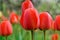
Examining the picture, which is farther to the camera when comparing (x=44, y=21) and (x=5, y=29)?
(x=5, y=29)

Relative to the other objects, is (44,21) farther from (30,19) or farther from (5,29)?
(5,29)

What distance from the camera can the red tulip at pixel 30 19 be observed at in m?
1.03

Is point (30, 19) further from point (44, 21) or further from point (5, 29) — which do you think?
point (5, 29)

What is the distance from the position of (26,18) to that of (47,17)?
0.12 metres

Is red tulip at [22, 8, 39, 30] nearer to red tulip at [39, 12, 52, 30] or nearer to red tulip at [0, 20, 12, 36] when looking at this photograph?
red tulip at [39, 12, 52, 30]

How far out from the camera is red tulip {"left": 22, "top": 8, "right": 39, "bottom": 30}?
1031mm

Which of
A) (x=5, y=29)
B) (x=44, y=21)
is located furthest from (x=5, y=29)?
(x=44, y=21)

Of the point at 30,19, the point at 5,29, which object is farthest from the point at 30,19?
the point at 5,29

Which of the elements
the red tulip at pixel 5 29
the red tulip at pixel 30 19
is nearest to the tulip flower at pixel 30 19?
the red tulip at pixel 30 19

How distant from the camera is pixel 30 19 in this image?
1.03m

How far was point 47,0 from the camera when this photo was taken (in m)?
2.99

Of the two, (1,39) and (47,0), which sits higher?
(47,0)

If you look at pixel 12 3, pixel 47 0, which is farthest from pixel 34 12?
pixel 12 3

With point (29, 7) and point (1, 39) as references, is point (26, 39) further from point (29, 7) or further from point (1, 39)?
point (29, 7)
